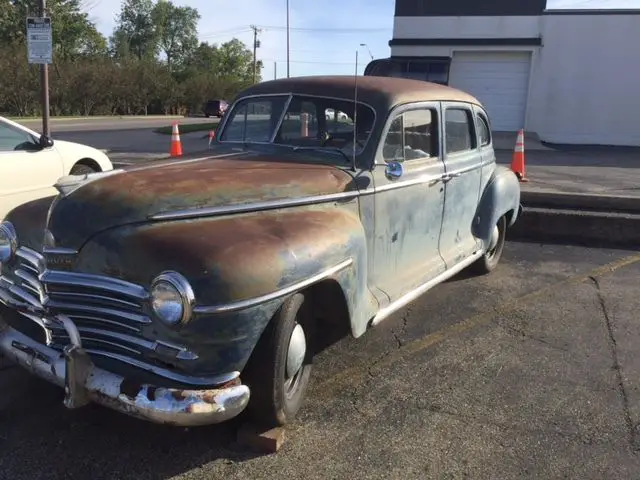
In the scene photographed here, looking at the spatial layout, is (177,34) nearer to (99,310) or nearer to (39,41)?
(39,41)

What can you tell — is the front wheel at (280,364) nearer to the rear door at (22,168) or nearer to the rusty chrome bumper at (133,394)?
the rusty chrome bumper at (133,394)

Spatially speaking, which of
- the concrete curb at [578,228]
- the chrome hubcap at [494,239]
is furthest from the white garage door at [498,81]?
the chrome hubcap at [494,239]

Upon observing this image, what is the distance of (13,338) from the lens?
3.05m

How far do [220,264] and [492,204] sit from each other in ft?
11.8

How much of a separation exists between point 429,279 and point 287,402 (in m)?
1.77

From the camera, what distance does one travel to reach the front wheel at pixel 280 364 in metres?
2.76

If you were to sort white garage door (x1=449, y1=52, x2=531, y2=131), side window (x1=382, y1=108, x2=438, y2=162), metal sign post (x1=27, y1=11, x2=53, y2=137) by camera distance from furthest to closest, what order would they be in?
white garage door (x1=449, y1=52, x2=531, y2=131) < metal sign post (x1=27, y1=11, x2=53, y2=137) < side window (x1=382, y1=108, x2=438, y2=162)

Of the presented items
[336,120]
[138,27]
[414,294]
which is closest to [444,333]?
[414,294]

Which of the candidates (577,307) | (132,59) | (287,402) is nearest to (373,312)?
(287,402)

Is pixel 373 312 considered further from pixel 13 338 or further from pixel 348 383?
pixel 13 338

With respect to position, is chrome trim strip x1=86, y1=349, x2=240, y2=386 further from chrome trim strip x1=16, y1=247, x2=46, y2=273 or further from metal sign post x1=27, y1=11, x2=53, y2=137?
metal sign post x1=27, y1=11, x2=53, y2=137

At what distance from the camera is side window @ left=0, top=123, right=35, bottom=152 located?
615cm

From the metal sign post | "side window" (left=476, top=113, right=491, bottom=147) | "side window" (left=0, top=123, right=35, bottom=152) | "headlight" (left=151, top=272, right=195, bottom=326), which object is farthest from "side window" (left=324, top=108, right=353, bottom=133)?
the metal sign post

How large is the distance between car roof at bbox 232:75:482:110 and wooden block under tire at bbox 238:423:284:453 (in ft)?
7.25
